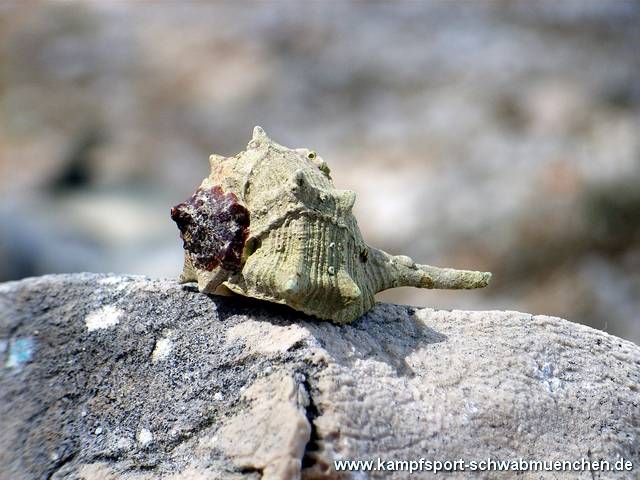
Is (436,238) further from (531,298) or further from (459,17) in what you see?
(459,17)

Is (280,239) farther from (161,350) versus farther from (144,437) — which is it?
(144,437)

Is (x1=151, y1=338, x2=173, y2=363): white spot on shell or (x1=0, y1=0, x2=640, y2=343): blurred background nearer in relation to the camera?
(x1=151, y1=338, x2=173, y2=363): white spot on shell

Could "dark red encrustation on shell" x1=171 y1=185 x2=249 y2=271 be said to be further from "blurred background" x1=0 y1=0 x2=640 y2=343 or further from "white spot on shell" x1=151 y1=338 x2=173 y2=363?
"blurred background" x1=0 y1=0 x2=640 y2=343

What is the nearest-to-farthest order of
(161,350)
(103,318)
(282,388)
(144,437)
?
(282,388) < (144,437) < (161,350) < (103,318)

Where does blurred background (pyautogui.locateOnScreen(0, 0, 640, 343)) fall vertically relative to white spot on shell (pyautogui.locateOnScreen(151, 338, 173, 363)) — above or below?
above

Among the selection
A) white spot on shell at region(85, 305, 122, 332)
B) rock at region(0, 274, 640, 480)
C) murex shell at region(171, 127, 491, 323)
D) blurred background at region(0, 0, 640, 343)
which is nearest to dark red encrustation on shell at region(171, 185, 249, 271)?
murex shell at region(171, 127, 491, 323)

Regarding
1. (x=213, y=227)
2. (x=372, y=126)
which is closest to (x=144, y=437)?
(x=213, y=227)

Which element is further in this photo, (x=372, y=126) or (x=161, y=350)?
(x=372, y=126)
